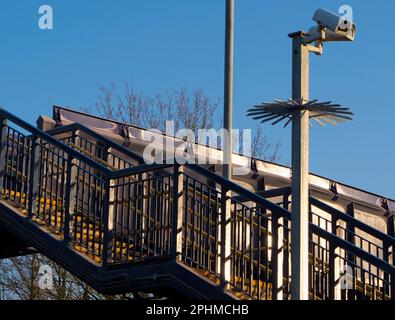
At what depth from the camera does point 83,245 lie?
10898 mm

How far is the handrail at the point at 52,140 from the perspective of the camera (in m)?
10.8

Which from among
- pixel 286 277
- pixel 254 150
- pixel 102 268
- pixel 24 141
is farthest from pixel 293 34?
pixel 254 150

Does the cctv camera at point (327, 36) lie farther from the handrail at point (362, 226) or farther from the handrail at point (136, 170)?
the handrail at point (362, 226)

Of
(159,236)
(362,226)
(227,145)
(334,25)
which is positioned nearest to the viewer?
(334,25)

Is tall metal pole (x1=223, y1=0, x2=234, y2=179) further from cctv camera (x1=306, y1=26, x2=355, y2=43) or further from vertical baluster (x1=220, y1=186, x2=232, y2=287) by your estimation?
cctv camera (x1=306, y1=26, x2=355, y2=43)

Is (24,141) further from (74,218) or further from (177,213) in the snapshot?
(177,213)

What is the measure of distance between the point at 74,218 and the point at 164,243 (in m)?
1.57

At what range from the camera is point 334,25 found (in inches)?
299

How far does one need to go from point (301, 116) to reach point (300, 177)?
19.7 inches

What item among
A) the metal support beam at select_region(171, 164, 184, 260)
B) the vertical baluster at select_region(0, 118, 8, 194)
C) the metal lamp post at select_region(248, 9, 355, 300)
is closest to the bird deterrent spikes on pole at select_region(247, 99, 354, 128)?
the metal lamp post at select_region(248, 9, 355, 300)

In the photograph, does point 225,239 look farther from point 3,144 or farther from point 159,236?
point 3,144

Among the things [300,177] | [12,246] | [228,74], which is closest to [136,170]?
[12,246]

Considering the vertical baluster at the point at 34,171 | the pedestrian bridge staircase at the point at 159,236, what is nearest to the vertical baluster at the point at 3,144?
the pedestrian bridge staircase at the point at 159,236

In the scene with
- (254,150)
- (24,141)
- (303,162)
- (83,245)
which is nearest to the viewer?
(303,162)
